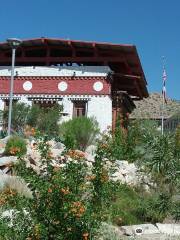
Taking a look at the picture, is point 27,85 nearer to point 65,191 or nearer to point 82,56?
point 82,56

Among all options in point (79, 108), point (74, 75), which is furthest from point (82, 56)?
point (79, 108)

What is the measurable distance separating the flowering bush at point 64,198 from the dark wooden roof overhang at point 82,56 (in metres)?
22.8

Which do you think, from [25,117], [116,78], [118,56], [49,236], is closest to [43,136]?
[49,236]

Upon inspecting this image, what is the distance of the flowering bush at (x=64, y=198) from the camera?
7.71 metres

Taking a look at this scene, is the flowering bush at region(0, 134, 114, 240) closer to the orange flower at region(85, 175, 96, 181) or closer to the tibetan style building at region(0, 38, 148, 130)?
the orange flower at region(85, 175, 96, 181)

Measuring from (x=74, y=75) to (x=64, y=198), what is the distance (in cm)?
2505

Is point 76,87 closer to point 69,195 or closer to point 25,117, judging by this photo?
point 25,117

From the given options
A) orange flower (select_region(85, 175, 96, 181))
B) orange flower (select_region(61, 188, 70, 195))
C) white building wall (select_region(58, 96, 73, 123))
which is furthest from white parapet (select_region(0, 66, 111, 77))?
orange flower (select_region(61, 188, 70, 195))

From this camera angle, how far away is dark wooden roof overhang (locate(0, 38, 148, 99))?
104ft

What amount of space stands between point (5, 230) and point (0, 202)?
0.56m

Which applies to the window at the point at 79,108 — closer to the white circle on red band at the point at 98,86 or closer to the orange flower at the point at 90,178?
the white circle on red band at the point at 98,86

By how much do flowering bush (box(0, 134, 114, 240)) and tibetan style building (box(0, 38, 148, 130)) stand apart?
906 inches

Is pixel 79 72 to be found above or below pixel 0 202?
above

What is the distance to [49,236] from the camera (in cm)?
784
